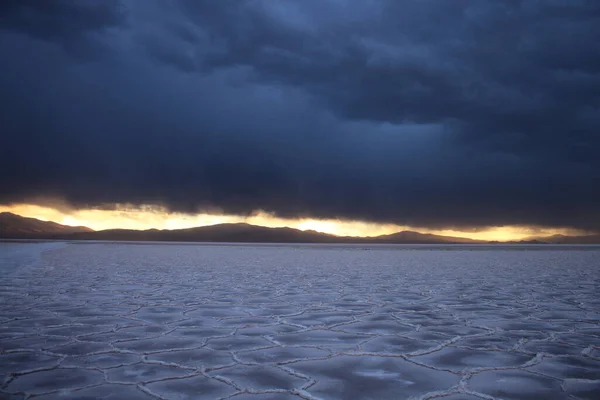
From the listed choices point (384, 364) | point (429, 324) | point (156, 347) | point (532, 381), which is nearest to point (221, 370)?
point (156, 347)

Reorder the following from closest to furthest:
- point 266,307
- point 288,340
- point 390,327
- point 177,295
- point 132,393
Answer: point 132,393
point 288,340
point 390,327
point 266,307
point 177,295

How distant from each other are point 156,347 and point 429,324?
224 cm

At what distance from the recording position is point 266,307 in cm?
470

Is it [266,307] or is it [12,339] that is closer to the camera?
[12,339]

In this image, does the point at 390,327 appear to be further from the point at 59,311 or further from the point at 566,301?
the point at 59,311

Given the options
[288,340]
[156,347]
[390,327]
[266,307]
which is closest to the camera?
[156,347]

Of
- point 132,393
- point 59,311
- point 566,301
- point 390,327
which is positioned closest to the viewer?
point 132,393

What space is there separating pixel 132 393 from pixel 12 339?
1661mm

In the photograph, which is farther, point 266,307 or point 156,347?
point 266,307

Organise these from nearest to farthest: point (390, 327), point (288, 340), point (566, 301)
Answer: point (288, 340), point (390, 327), point (566, 301)

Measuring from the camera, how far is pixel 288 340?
315 centimetres

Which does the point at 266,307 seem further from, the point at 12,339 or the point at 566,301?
the point at 566,301

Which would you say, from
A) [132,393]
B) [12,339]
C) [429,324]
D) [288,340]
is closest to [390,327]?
[429,324]

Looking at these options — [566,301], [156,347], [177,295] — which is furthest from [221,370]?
[566,301]
